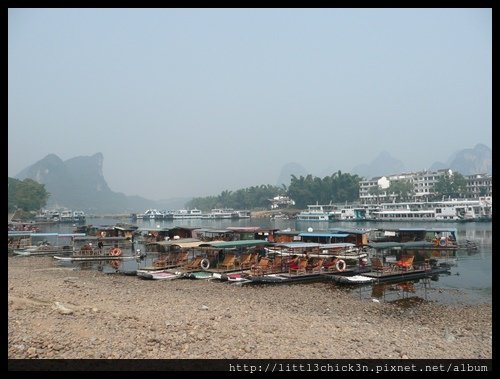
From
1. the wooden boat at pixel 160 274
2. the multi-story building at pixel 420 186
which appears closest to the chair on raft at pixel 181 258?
the wooden boat at pixel 160 274

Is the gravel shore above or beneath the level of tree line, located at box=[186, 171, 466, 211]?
beneath

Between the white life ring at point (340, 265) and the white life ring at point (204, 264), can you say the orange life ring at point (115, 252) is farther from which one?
the white life ring at point (340, 265)

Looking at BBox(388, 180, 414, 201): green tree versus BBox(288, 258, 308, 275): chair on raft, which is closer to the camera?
BBox(288, 258, 308, 275): chair on raft

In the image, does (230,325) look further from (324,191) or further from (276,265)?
(324,191)

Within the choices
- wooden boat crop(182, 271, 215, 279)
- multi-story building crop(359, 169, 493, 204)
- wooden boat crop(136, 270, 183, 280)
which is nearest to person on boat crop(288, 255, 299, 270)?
wooden boat crop(182, 271, 215, 279)

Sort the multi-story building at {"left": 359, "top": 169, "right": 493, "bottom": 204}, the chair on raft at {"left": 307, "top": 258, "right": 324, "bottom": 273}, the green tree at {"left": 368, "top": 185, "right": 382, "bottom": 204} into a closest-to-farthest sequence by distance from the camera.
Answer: the chair on raft at {"left": 307, "top": 258, "right": 324, "bottom": 273}, the multi-story building at {"left": 359, "top": 169, "right": 493, "bottom": 204}, the green tree at {"left": 368, "top": 185, "right": 382, "bottom": 204}

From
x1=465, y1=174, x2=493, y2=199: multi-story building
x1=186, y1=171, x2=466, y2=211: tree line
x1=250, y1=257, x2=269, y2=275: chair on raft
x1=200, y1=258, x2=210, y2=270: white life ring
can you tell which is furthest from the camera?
x1=186, y1=171, x2=466, y2=211: tree line

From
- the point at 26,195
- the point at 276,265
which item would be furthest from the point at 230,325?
the point at 26,195

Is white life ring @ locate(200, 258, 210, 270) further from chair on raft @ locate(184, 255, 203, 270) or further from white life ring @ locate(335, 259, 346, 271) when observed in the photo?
white life ring @ locate(335, 259, 346, 271)
